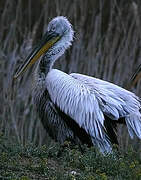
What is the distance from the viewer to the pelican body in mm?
5379

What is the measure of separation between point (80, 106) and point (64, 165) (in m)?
1.45

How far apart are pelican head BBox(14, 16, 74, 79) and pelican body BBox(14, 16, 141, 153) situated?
0.04 feet

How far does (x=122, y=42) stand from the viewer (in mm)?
6965

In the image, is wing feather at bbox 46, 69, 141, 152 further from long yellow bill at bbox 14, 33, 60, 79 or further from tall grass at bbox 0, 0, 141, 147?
tall grass at bbox 0, 0, 141, 147

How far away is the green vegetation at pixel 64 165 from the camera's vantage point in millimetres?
3729

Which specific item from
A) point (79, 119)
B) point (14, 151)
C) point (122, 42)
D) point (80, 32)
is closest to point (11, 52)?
point (80, 32)

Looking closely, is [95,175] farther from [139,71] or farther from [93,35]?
[93,35]

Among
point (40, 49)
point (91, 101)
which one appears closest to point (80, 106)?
point (91, 101)

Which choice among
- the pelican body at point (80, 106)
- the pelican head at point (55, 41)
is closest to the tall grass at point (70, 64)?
the pelican head at point (55, 41)

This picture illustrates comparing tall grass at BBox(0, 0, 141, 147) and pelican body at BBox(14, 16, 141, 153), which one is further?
tall grass at BBox(0, 0, 141, 147)

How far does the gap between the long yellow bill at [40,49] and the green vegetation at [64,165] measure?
1.54 metres

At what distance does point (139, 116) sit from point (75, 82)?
73 cm

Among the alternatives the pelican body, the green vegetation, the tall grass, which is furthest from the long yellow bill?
the green vegetation

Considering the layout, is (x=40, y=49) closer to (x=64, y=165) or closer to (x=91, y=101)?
(x=91, y=101)
